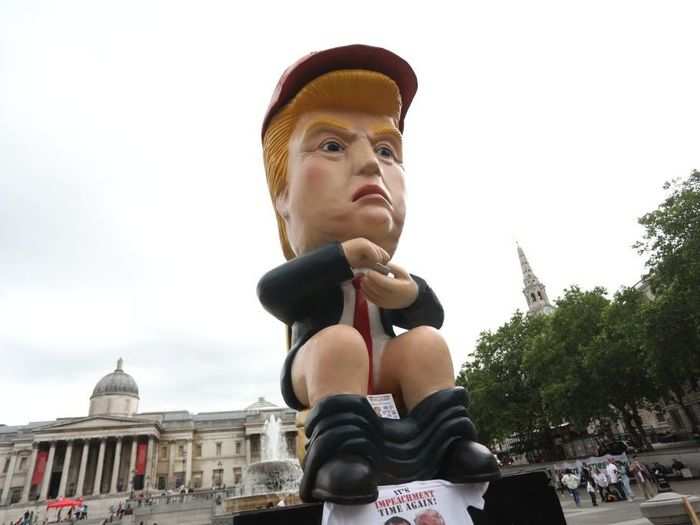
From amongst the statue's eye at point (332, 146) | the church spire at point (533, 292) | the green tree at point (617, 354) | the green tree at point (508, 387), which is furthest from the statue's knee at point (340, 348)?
the church spire at point (533, 292)

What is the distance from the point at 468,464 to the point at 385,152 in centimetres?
215

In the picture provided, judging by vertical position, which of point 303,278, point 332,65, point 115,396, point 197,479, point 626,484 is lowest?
point 626,484

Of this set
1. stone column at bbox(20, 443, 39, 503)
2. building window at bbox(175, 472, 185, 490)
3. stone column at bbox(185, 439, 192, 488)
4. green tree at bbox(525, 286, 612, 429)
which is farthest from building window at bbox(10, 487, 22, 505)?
green tree at bbox(525, 286, 612, 429)

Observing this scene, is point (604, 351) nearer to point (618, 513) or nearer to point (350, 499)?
point (618, 513)

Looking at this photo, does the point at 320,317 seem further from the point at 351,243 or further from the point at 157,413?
the point at 157,413

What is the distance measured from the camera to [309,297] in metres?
2.50

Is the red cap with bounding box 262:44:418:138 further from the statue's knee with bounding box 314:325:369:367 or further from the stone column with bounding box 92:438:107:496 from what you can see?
the stone column with bounding box 92:438:107:496

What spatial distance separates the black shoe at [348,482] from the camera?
64.2 inches

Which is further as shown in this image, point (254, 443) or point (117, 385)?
point (254, 443)

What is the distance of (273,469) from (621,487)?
10771mm

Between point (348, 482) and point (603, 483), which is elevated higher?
point (348, 482)

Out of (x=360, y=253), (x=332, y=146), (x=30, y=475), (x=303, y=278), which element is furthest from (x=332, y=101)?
(x=30, y=475)

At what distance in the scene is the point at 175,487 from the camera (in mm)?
44469

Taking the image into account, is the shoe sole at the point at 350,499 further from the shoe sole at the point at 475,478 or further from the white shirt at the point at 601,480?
the white shirt at the point at 601,480
